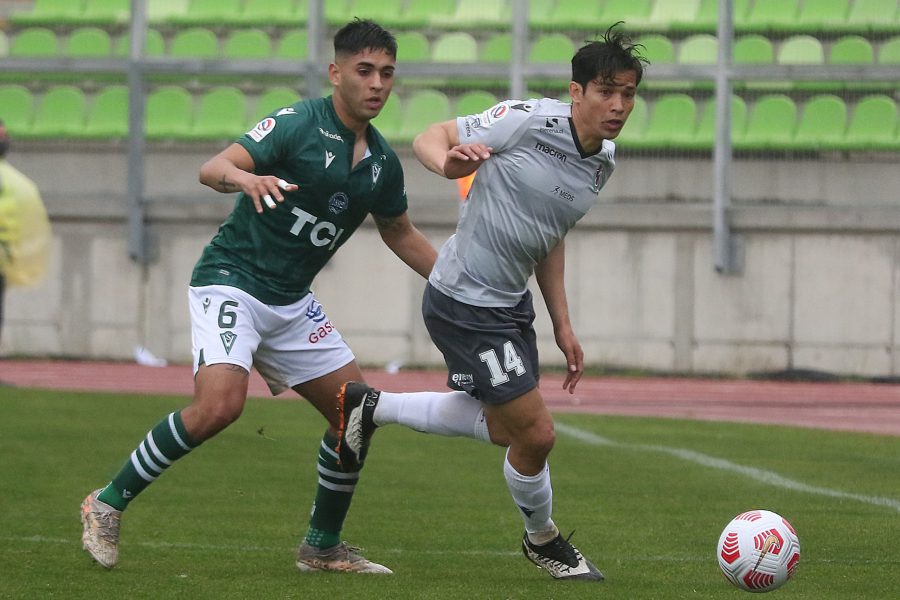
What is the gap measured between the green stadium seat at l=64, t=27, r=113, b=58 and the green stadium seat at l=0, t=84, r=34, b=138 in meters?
0.90

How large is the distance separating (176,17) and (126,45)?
0.79 m

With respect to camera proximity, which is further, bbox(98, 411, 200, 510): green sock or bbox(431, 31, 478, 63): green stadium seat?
bbox(431, 31, 478, 63): green stadium seat

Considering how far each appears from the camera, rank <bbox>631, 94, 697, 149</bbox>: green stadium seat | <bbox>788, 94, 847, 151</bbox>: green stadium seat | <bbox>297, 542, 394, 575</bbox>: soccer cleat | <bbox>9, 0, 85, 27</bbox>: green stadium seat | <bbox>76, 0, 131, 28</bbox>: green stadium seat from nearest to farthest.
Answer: <bbox>297, 542, 394, 575</bbox>: soccer cleat < <bbox>788, 94, 847, 151</bbox>: green stadium seat < <bbox>631, 94, 697, 149</bbox>: green stadium seat < <bbox>76, 0, 131, 28</bbox>: green stadium seat < <bbox>9, 0, 85, 27</bbox>: green stadium seat

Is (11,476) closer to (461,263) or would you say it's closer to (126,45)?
(461,263)

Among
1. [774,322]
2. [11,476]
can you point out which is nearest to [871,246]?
[774,322]

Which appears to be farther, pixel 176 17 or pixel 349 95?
pixel 176 17

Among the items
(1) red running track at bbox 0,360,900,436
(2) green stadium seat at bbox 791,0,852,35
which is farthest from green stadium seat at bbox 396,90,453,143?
(2) green stadium seat at bbox 791,0,852,35

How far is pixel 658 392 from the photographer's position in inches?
615

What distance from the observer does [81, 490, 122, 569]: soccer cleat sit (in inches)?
234

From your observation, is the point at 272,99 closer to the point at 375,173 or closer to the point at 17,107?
the point at 17,107

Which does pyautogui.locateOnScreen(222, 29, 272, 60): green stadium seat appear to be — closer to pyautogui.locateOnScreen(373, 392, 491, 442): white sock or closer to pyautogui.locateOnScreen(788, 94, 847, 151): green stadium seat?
pyautogui.locateOnScreen(788, 94, 847, 151): green stadium seat

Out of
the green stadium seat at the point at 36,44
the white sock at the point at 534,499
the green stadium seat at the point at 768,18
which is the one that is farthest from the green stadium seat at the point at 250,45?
the white sock at the point at 534,499

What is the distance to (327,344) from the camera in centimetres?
647

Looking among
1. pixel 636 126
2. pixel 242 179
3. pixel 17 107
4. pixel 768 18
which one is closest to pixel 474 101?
pixel 636 126
